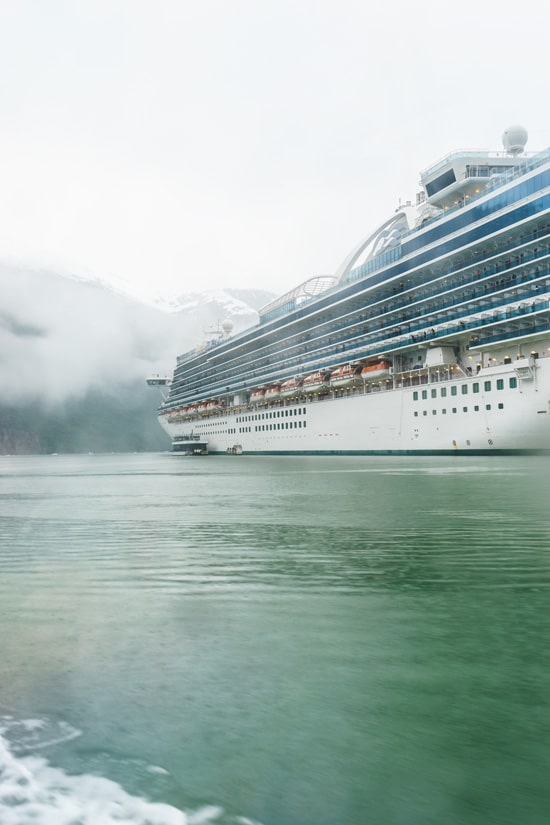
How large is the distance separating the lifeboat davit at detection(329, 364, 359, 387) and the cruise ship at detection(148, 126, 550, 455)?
0.63ft

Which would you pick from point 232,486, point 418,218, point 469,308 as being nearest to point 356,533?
point 232,486

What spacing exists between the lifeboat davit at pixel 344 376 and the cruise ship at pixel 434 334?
0.63ft

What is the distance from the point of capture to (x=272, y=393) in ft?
349

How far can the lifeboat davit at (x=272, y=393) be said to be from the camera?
104 meters

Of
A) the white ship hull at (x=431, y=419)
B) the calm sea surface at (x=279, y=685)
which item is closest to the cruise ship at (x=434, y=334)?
the white ship hull at (x=431, y=419)

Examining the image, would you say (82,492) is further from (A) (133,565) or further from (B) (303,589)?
(B) (303,589)

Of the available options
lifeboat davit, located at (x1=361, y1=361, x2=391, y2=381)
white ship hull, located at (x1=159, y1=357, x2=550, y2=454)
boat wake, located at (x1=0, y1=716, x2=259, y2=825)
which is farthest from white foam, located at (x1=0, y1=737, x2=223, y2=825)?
lifeboat davit, located at (x1=361, y1=361, x2=391, y2=381)

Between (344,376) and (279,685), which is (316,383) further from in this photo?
(279,685)

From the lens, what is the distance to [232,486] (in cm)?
3569

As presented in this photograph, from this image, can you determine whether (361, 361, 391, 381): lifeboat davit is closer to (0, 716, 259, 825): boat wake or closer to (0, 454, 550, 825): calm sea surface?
(0, 454, 550, 825): calm sea surface

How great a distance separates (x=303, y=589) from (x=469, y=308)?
60231 mm

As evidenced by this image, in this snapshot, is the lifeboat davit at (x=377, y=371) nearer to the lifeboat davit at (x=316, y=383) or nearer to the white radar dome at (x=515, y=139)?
the lifeboat davit at (x=316, y=383)

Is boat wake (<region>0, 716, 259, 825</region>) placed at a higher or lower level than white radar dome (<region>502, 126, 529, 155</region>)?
lower

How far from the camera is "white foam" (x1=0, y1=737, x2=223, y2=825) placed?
3783 mm
